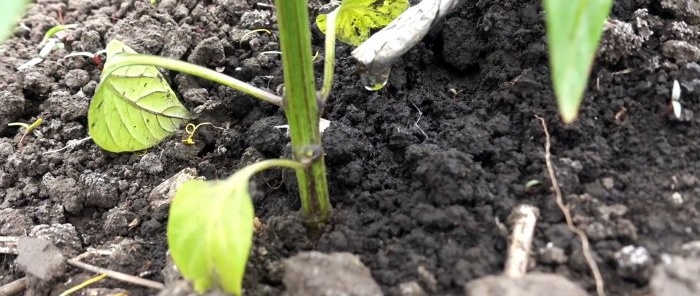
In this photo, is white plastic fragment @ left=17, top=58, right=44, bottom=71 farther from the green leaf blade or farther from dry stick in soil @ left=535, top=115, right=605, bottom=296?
dry stick in soil @ left=535, top=115, right=605, bottom=296

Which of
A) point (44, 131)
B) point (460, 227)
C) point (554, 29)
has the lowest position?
point (44, 131)

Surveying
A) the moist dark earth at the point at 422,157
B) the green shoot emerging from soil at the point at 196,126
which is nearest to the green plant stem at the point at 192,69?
the green shoot emerging from soil at the point at 196,126

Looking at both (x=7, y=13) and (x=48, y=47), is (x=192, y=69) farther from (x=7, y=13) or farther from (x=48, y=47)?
(x=48, y=47)

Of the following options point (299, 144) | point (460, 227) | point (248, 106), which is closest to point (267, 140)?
point (248, 106)

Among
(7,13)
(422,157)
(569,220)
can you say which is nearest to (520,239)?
(569,220)

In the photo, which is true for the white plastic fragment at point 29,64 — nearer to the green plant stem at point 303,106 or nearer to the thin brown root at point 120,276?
the thin brown root at point 120,276

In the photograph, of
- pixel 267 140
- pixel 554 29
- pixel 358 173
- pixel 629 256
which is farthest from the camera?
pixel 267 140

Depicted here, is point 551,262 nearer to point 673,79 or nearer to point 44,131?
point 673,79

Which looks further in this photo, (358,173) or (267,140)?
(267,140)
